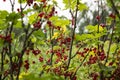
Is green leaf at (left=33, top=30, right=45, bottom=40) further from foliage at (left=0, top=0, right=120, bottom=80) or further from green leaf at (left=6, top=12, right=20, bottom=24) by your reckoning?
green leaf at (left=6, top=12, right=20, bottom=24)

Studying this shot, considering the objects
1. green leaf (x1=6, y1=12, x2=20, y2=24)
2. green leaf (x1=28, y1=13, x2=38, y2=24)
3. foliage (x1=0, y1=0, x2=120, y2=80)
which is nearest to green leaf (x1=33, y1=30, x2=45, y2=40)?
foliage (x1=0, y1=0, x2=120, y2=80)

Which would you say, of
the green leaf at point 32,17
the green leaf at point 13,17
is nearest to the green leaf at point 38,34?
the green leaf at point 32,17

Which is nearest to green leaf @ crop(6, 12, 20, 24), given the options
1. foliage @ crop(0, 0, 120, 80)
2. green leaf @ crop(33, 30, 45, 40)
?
foliage @ crop(0, 0, 120, 80)

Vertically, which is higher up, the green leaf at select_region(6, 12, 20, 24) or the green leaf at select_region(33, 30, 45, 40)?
the green leaf at select_region(6, 12, 20, 24)

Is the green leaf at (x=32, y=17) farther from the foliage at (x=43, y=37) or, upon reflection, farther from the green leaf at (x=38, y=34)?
the green leaf at (x=38, y=34)

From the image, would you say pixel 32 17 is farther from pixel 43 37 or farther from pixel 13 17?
pixel 13 17

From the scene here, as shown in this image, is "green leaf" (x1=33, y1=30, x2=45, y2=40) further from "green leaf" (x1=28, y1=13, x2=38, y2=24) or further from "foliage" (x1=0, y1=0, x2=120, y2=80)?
"green leaf" (x1=28, y1=13, x2=38, y2=24)

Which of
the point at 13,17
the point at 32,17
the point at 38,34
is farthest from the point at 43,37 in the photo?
the point at 13,17

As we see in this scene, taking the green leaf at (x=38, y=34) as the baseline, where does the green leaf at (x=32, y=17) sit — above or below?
above

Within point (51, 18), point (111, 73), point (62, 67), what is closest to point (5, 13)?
point (51, 18)

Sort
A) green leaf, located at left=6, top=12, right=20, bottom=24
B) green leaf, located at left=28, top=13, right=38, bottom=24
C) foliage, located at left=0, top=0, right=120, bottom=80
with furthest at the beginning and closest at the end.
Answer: green leaf, located at left=28, top=13, right=38, bottom=24 → foliage, located at left=0, top=0, right=120, bottom=80 → green leaf, located at left=6, top=12, right=20, bottom=24

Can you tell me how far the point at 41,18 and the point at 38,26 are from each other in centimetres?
30

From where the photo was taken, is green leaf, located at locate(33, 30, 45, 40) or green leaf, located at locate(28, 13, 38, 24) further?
green leaf, located at locate(28, 13, 38, 24)

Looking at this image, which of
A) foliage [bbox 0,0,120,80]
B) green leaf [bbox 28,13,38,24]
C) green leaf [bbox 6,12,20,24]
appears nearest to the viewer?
green leaf [bbox 6,12,20,24]
